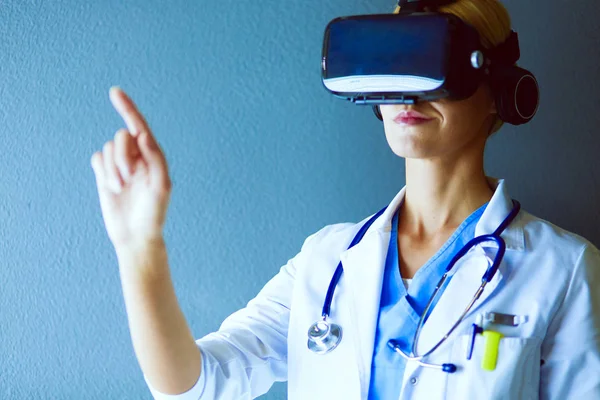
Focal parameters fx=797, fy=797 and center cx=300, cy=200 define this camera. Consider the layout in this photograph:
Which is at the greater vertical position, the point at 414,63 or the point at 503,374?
the point at 414,63

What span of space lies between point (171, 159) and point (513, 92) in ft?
2.08

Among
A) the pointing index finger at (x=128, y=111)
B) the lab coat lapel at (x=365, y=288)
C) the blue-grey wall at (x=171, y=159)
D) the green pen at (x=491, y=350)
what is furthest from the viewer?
the blue-grey wall at (x=171, y=159)

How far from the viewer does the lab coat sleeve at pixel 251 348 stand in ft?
3.83

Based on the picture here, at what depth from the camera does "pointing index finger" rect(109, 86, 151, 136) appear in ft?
3.11

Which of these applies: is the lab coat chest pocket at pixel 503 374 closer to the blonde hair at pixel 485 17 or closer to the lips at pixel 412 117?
the lips at pixel 412 117

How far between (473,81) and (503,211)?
0.22m

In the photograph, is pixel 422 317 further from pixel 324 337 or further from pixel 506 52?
pixel 506 52

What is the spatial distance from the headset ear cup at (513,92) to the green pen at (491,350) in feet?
0.98

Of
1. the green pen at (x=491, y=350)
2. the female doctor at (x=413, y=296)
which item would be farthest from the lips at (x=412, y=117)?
the green pen at (x=491, y=350)

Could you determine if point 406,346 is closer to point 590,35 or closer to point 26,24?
point 590,35

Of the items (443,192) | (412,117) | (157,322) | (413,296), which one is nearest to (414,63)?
(412,117)

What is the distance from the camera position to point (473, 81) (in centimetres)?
106

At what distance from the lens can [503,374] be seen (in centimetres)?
106

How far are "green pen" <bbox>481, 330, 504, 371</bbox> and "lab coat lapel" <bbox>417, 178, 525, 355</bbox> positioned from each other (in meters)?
0.05
